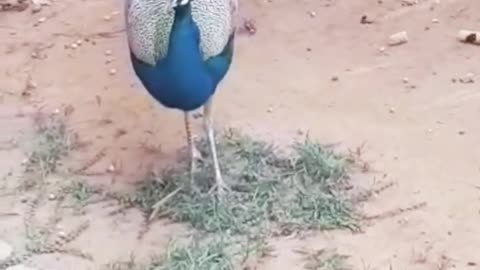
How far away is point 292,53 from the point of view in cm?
459

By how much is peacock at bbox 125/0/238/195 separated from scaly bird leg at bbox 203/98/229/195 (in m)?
0.15

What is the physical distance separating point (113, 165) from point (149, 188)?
227 millimetres

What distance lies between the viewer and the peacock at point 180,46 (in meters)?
3.40

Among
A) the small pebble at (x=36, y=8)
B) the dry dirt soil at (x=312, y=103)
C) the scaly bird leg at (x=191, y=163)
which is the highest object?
the scaly bird leg at (x=191, y=163)

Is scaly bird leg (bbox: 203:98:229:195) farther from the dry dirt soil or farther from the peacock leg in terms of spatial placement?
the dry dirt soil

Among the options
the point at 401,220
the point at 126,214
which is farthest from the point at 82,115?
the point at 401,220

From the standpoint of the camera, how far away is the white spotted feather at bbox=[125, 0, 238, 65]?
3.42 m

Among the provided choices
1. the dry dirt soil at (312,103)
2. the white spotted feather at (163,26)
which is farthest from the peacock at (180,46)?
→ the dry dirt soil at (312,103)

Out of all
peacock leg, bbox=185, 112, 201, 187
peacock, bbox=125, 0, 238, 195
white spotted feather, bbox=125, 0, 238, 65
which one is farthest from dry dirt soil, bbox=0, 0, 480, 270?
white spotted feather, bbox=125, 0, 238, 65

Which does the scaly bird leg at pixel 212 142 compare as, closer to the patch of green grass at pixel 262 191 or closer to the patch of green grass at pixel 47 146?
the patch of green grass at pixel 262 191

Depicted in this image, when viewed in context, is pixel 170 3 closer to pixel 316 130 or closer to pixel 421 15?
pixel 316 130

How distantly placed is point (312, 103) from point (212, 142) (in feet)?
1.99

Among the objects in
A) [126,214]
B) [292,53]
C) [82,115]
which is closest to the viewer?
[126,214]

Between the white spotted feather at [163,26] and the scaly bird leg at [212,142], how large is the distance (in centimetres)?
27
